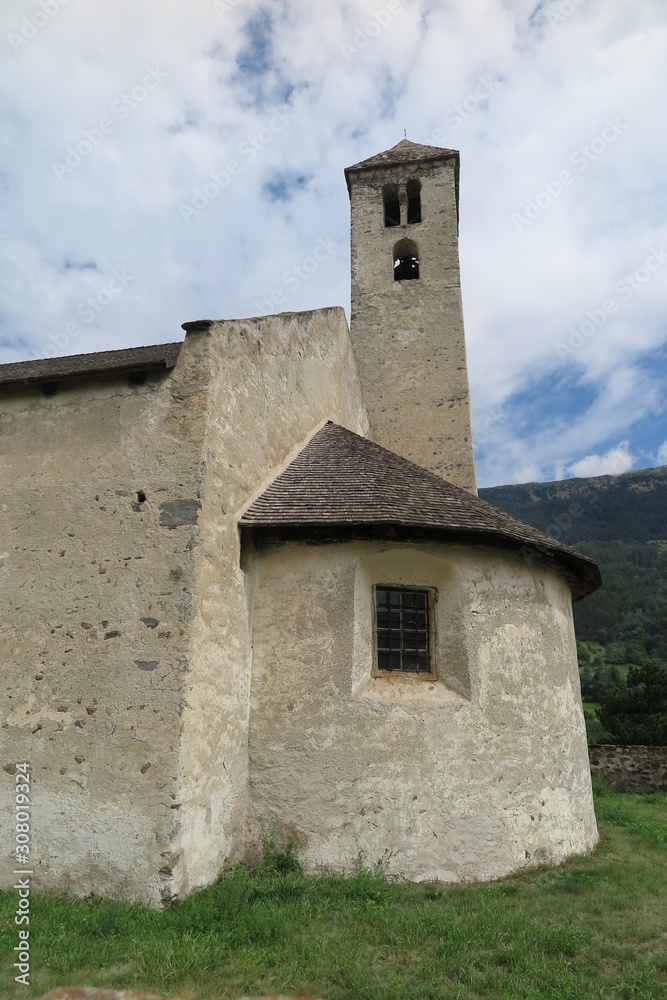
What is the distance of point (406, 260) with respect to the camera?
1764cm

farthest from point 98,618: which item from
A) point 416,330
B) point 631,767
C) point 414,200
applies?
point 414,200

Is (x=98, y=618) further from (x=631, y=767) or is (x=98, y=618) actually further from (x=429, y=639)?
(x=631, y=767)

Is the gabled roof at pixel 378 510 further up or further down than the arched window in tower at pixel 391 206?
further down

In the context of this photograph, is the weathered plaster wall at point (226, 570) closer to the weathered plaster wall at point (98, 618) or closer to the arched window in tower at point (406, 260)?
the weathered plaster wall at point (98, 618)

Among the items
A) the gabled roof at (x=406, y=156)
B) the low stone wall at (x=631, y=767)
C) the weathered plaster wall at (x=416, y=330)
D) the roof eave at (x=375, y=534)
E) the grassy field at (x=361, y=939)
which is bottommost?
the low stone wall at (x=631, y=767)

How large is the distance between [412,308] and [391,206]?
433 centimetres

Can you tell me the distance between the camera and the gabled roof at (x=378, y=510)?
23.9ft

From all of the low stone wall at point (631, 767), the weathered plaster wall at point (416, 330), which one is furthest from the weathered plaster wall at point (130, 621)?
the low stone wall at point (631, 767)

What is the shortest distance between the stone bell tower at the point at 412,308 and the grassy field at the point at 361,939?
979 cm

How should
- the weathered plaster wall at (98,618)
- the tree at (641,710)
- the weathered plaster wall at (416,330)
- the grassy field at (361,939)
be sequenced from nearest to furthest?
the grassy field at (361,939) < the weathered plaster wall at (98,618) < the weathered plaster wall at (416,330) < the tree at (641,710)

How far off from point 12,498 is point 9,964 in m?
4.55

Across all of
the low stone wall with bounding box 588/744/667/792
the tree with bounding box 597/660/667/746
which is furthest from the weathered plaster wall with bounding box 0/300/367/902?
the tree with bounding box 597/660/667/746

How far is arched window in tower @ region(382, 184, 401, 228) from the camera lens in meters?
17.8

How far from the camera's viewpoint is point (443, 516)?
7504 mm
